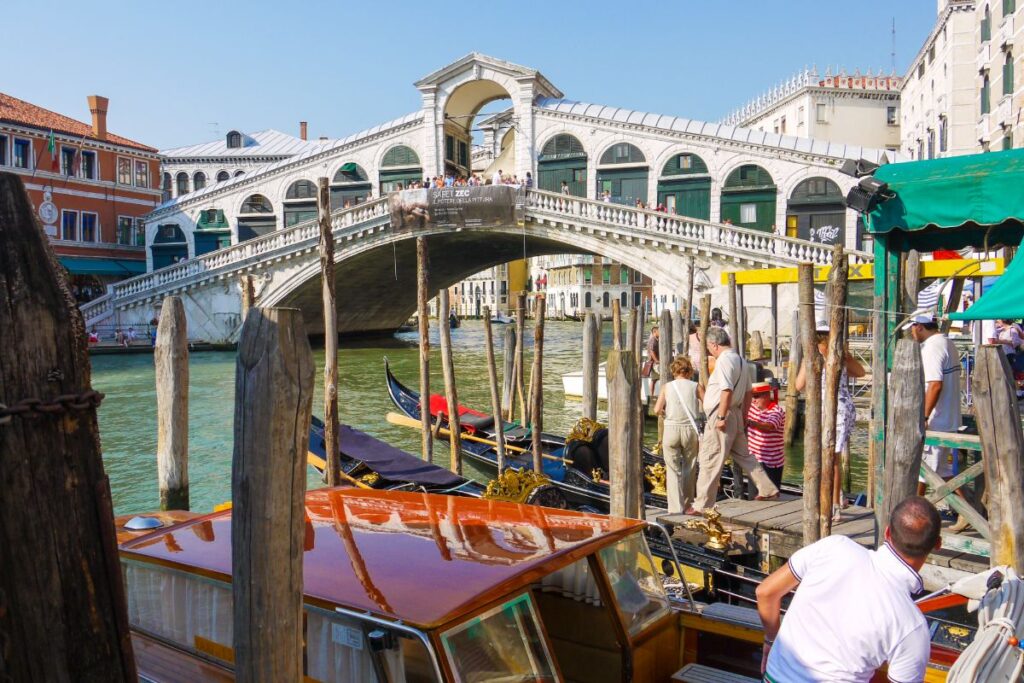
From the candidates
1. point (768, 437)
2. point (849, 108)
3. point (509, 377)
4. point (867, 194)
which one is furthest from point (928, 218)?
point (849, 108)

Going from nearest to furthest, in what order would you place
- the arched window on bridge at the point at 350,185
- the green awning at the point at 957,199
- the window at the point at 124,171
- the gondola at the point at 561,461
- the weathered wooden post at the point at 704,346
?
the green awning at the point at 957,199 < the gondola at the point at 561,461 < the weathered wooden post at the point at 704,346 < the arched window on bridge at the point at 350,185 < the window at the point at 124,171

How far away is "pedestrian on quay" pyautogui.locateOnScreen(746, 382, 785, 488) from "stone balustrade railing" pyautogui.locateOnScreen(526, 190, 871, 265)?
1202 cm

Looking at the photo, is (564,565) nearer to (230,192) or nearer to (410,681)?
(410,681)

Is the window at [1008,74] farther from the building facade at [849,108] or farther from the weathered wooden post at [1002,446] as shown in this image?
the building facade at [849,108]

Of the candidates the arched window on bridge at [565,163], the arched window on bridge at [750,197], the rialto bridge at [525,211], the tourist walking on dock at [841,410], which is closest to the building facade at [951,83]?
the rialto bridge at [525,211]

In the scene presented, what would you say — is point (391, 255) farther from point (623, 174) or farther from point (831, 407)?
point (831, 407)

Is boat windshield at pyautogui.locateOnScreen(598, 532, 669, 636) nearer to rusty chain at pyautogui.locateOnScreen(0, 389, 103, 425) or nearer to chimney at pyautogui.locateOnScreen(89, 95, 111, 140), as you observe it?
rusty chain at pyautogui.locateOnScreen(0, 389, 103, 425)

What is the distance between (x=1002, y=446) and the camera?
3.40 meters

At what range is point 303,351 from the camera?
2061 mm

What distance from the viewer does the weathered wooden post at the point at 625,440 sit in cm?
441

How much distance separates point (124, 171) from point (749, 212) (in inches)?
750

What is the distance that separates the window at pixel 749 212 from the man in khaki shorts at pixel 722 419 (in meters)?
16.5

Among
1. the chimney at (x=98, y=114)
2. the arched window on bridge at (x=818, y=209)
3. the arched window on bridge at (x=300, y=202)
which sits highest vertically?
the chimney at (x=98, y=114)

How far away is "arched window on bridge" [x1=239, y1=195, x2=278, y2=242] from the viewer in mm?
25672
